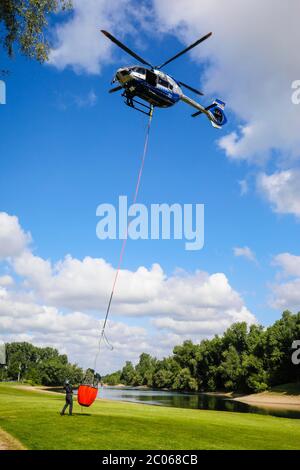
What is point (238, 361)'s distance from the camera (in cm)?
12419

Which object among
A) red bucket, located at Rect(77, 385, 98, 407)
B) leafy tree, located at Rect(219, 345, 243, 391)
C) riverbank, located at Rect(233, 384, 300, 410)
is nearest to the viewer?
red bucket, located at Rect(77, 385, 98, 407)

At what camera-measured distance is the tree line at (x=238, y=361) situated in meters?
104

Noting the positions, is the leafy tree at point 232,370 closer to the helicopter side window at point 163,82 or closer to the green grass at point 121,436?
the green grass at point 121,436

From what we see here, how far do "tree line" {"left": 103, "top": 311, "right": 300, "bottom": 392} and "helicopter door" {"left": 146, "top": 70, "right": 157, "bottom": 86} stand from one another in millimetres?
95010

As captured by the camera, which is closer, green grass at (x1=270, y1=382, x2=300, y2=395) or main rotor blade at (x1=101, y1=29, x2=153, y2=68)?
main rotor blade at (x1=101, y1=29, x2=153, y2=68)

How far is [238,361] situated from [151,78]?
385 feet

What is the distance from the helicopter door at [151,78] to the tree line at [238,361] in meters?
95.0

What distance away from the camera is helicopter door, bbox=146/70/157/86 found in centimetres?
2093

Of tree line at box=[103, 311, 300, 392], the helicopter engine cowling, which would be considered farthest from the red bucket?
tree line at box=[103, 311, 300, 392]

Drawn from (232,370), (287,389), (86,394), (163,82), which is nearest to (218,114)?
(163,82)

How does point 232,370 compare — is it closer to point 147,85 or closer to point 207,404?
point 207,404

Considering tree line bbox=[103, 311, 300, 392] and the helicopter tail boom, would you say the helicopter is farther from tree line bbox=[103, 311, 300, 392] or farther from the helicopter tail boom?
tree line bbox=[103, 311, 300, 392]
